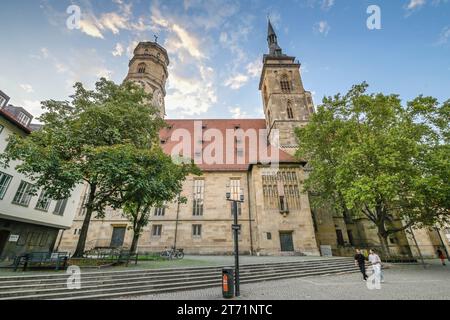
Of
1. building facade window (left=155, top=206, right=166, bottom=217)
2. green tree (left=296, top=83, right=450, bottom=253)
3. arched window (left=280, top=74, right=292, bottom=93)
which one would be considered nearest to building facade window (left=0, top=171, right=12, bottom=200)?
building facade window (left=155, top=206, right=166, bottom=217)

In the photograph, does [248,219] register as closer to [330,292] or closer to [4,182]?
[330,292]

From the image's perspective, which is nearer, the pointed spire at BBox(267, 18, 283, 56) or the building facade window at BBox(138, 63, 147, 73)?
the building facade window at BBox(138, 63, 147, 73)

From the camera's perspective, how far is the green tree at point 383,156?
13.0 m

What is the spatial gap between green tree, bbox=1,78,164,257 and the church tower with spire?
1775 cm

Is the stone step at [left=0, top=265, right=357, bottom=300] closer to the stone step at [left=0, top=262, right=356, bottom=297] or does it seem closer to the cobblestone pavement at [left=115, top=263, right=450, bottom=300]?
the stone step at [left=0, top=262, right=356, bottom=297]

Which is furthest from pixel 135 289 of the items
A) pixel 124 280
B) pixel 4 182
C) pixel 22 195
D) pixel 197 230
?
pixel 22 195

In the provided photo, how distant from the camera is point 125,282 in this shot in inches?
324

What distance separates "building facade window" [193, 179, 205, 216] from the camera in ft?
76.4

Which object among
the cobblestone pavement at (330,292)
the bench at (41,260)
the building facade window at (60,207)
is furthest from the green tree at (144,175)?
the building facade window at (60,207)

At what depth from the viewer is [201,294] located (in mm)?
7934

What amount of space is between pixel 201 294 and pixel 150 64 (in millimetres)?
36832

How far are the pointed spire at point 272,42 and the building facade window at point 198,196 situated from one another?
92.0ft

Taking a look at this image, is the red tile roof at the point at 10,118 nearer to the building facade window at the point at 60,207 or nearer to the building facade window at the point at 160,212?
the building facade window at the point at 60,207

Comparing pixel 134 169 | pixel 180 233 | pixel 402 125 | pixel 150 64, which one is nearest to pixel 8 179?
pixel 134 169
